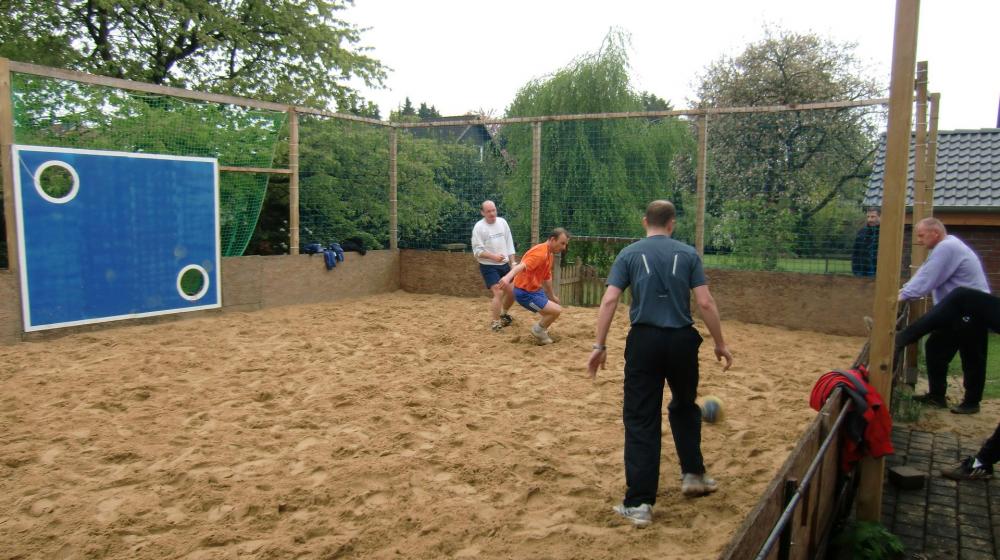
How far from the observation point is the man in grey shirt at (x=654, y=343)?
11.8 ft

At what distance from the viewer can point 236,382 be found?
6031mm

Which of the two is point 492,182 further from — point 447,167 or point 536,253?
point 536,253

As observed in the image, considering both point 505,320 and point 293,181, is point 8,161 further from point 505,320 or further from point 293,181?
point 505,320

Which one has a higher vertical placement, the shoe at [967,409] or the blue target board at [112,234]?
the blue target board at [112,234]

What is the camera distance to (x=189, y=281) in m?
8.90

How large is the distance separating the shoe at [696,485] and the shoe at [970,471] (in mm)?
1823

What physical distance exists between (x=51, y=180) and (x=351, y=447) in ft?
17.8

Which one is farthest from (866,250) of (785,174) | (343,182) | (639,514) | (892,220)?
(343,182)

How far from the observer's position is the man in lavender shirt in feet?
18.5

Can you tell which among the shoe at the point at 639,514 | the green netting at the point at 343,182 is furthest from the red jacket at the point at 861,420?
the green netting at the point at 343,182

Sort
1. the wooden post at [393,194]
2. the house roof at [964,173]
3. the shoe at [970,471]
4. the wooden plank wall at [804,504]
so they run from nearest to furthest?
1. the wooden plank wall at [804,504]
2. the shoe at [970,471]
3. the house roof at [964,173]
4. the wooden post at [393,194]

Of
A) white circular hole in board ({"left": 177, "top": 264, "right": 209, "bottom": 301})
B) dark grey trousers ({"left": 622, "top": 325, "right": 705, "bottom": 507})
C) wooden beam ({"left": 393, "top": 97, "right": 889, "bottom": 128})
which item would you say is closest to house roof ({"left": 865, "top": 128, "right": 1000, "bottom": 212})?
wooden beam ({"left": 393, "top": 97, "right": 889, "bottom": 128})

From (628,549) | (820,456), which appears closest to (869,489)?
(820,456)

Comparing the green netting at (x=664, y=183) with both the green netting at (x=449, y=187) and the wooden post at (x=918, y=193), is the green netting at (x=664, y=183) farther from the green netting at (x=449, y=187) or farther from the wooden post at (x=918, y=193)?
the wooden post at (x=918, y=193)
